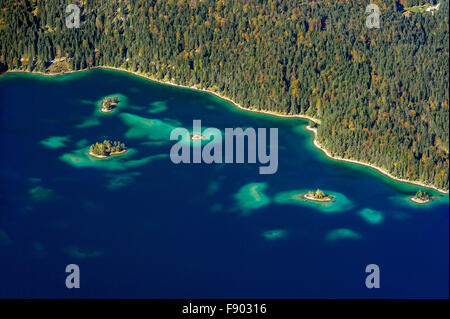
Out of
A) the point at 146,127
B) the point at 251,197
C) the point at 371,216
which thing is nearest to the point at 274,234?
the point at 251,197

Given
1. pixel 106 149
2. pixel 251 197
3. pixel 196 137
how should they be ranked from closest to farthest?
pixel 251 197 < pixel 106 149 < pixel 196 137

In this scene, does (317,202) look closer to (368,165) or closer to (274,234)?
(274,234)

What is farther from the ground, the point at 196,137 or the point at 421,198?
the point at 196,137

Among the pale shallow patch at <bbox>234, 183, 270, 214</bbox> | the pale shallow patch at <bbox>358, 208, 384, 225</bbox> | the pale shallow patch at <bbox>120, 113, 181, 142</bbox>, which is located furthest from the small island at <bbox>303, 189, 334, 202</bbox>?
the pale shallow patch at <bbox>120, 113, 181, 142</bbox>

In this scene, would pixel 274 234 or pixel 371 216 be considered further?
pixel 371 216

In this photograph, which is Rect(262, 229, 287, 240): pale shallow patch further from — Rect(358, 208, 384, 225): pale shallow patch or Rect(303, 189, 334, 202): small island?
Rect(358, 208, 384, 225): pale shallow patch

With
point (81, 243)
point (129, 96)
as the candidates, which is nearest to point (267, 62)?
point (129, 96)
